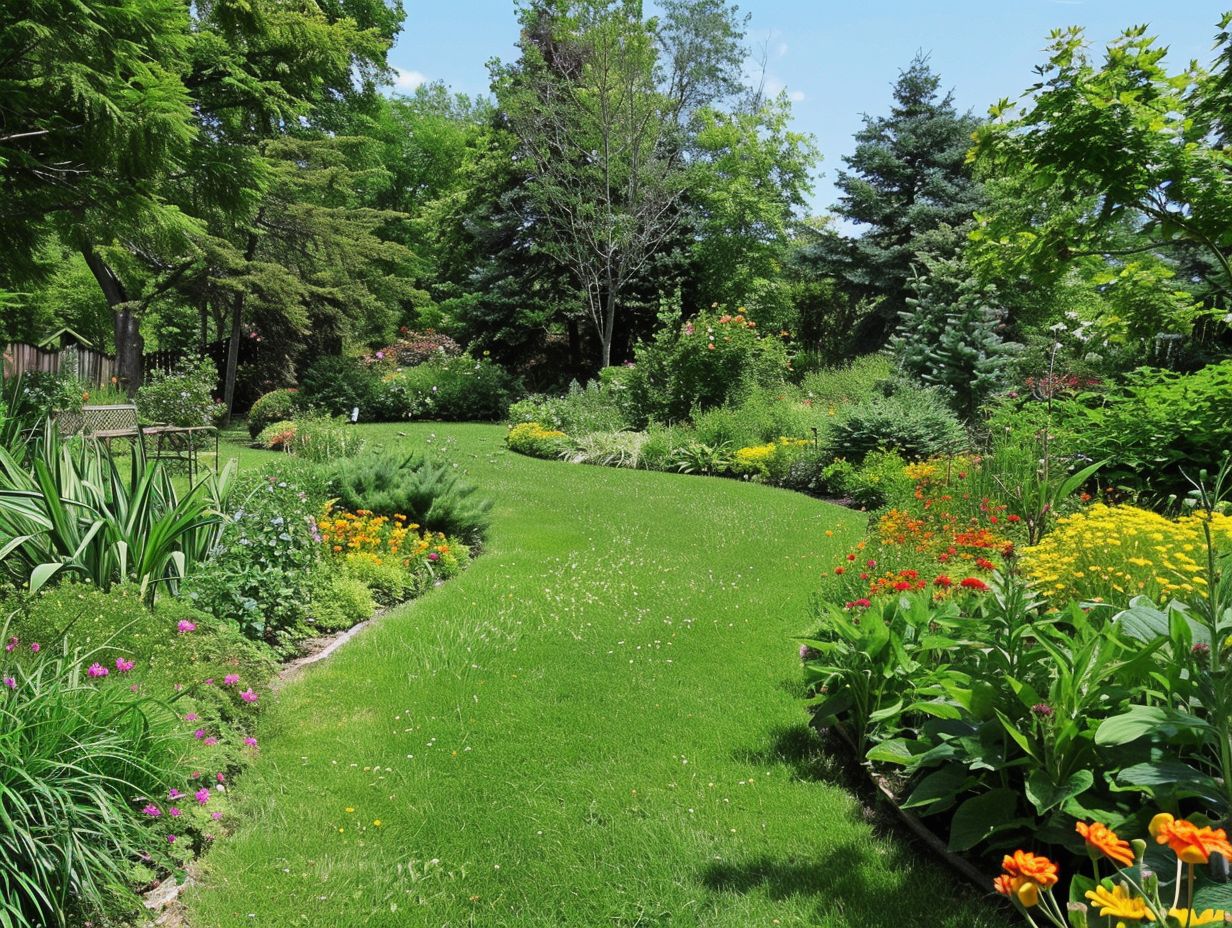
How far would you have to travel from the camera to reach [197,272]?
672 inches

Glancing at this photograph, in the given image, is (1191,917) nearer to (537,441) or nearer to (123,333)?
(537,441)

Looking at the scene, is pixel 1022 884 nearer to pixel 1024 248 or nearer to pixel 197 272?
pixel 1024 248

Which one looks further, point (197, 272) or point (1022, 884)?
point (197, 272)

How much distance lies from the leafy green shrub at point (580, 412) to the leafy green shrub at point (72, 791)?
11916 mm

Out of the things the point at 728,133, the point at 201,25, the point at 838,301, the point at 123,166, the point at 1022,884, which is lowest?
the point at 1022,884

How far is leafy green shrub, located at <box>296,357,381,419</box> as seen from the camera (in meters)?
17.4

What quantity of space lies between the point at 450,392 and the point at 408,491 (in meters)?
13.0

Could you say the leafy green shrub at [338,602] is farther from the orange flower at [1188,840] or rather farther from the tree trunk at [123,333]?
the tree trunk at [123,333]

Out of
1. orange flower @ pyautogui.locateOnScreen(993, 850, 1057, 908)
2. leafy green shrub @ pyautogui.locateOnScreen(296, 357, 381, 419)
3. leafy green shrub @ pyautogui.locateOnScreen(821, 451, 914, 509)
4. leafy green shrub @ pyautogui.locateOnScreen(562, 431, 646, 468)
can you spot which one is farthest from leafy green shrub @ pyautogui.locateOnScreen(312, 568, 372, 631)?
leafy green shrub @ pyautogui.locateOnScreen(296, 357, 381, 419)

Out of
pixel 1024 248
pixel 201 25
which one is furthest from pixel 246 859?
pixel 201 25

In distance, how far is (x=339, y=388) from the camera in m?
17.6

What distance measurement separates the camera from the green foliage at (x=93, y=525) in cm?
376

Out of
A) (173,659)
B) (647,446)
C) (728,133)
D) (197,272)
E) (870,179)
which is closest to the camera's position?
(173,659)

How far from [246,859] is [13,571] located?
230 cm
